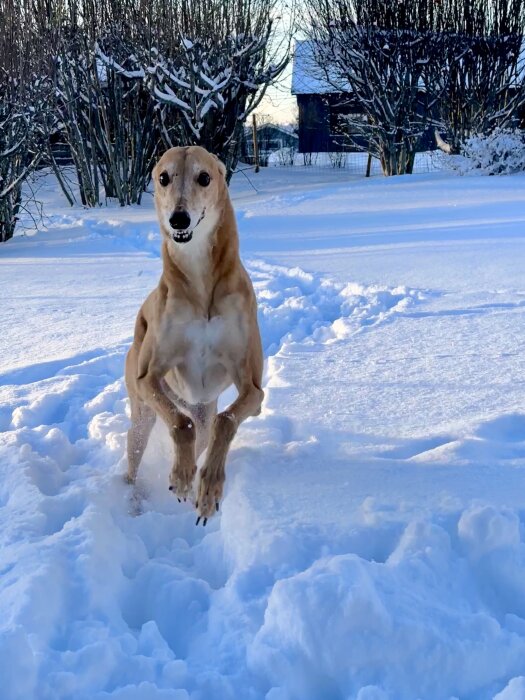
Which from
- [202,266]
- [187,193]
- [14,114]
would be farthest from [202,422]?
[14,114]

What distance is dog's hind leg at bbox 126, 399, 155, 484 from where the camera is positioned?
3.29m

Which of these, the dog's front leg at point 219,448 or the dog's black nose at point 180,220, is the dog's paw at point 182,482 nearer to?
the dog's front leg at point 219,448

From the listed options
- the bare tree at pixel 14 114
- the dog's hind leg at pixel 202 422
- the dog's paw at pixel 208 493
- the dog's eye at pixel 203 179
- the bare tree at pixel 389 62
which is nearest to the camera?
the dog's paw at pixel 208 493

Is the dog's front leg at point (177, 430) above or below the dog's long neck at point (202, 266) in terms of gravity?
below

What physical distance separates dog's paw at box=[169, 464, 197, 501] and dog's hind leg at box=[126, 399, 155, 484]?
1.49 ft

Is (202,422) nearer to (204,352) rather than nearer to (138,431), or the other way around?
(138,431)

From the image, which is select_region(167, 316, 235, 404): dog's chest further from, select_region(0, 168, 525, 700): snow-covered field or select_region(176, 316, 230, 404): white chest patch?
select_region(0, 168, 525, 700): snow-covered field

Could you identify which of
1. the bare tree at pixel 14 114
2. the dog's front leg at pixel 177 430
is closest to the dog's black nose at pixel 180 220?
the dog's front leg at pixel 177 430

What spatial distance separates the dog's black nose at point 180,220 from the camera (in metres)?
2.86

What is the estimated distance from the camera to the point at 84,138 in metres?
16.9

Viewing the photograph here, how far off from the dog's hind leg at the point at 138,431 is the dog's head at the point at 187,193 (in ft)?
2.48

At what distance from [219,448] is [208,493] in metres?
0.19

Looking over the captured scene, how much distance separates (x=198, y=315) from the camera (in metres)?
3.12

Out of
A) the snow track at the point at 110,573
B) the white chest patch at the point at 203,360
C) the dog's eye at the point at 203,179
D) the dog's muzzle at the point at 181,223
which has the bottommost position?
the snow track at the point at 110,573
